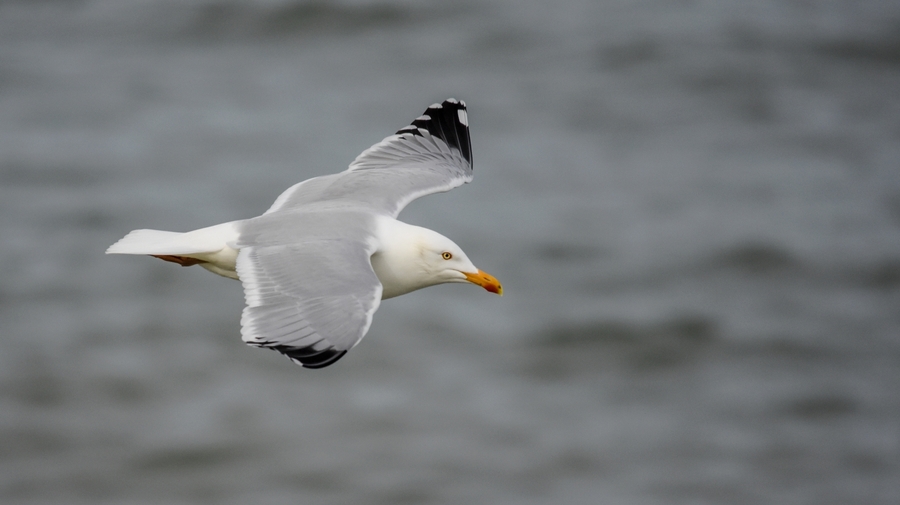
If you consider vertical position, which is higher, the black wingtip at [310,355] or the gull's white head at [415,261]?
the gull's white head at [415,261]

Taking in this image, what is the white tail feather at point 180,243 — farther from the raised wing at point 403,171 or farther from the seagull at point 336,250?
the raised wing at point 403,171

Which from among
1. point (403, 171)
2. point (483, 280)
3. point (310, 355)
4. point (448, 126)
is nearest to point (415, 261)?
point (483, 280)

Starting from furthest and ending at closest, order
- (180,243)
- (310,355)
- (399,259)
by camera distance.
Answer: (399,259), (180,243), (310,355)

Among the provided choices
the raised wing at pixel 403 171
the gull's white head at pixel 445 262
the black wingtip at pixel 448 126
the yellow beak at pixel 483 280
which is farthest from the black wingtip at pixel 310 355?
the black wingtip at pixel 448 126

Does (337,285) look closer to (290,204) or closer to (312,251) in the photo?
(312,251)

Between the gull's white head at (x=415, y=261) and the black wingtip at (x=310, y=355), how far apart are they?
1.20 metres

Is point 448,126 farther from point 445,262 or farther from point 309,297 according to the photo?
point 309,297

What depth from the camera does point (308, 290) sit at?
224 inches

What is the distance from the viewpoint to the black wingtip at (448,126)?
319 inches

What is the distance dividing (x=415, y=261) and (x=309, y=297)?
0.96m

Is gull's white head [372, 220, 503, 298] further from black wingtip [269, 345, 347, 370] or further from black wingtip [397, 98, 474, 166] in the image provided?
black wingtip [397, 98, 474, 166]

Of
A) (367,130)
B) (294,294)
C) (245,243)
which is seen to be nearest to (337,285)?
(294,294)

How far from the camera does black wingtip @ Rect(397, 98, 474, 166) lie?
319 inches

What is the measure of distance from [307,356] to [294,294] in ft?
1.69
